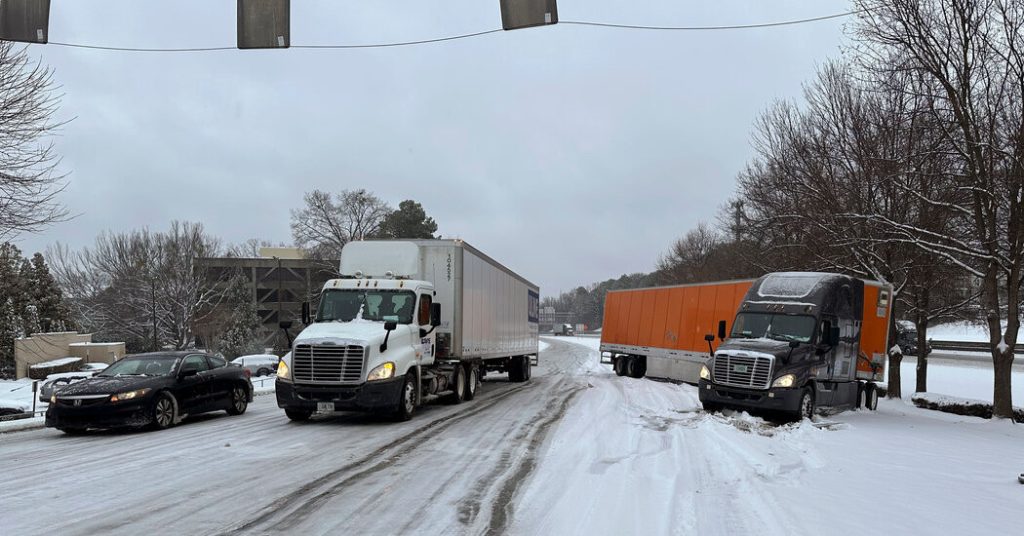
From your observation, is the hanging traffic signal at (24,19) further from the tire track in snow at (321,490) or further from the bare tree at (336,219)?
the bare tree at (336,219)

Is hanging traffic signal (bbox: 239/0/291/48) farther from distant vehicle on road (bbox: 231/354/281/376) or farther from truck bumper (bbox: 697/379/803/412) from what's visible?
distant vehicle on road (bbox: 231/354/281/376)

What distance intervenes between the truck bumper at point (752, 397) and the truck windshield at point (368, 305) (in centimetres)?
644

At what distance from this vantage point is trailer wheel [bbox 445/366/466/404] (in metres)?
17.4

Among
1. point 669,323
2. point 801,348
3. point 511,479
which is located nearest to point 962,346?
point 669,323

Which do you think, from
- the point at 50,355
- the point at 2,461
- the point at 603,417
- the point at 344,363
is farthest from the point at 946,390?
the point at 50,355

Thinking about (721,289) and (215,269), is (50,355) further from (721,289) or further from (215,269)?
(721,289)

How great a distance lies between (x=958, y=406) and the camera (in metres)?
20.6

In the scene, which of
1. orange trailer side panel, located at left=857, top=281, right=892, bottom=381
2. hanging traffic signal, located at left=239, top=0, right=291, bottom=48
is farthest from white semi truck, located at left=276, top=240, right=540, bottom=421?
orange trailer side panel, located at left=857, top=281, right=892, bottom=381

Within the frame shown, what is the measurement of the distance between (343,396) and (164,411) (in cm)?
326

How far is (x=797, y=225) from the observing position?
2170 centimetres

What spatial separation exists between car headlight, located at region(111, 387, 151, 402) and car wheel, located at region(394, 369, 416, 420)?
14.4 ft

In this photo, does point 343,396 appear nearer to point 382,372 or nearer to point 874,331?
point 382,372

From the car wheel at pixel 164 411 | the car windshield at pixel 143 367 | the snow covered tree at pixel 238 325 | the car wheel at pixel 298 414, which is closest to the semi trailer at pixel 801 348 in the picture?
the car wheel at pixel 298 414

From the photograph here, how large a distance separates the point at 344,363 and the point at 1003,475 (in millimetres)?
10005
